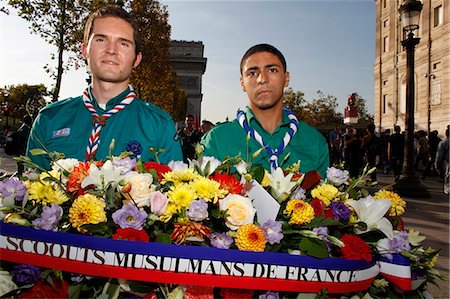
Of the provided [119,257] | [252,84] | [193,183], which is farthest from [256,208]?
[252,84]

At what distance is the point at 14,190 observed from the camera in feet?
4.94

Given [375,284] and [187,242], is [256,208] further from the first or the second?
[375,284]

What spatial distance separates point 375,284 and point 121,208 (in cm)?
86

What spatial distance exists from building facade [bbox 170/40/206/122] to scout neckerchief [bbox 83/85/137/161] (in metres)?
60.0

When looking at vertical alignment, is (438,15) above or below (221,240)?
above

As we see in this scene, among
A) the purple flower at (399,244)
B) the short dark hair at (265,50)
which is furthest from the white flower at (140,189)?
the short dark hair at (265,50)

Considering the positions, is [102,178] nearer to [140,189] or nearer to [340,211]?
[140,189]

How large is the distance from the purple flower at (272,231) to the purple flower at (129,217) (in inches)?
14.5

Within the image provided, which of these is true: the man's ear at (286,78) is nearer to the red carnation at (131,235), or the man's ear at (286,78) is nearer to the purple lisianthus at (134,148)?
the purple lisianthus at (134,148)

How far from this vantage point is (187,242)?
52.9 inches

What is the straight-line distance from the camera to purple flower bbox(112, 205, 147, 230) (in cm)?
130

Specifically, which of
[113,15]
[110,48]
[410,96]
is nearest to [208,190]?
[110,48]

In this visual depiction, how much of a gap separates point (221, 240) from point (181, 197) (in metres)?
0.18

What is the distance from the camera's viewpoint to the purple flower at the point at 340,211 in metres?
1.44
